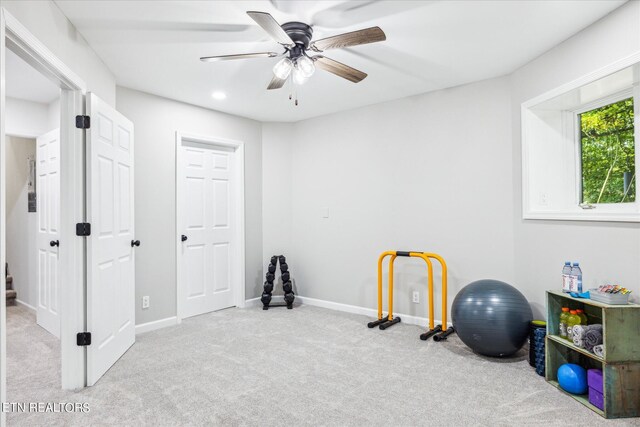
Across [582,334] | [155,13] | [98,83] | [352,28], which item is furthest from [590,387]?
[98,83]

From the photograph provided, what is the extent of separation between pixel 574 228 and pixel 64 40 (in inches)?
146

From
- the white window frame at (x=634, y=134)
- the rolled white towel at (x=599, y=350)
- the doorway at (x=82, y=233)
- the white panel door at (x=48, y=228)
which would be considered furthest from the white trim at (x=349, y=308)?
the doorway at (x=82, y=233)

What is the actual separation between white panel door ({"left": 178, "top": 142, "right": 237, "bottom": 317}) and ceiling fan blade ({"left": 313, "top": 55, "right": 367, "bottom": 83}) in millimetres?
2195

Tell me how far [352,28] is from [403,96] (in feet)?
5.39

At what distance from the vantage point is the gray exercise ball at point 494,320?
2.80 m

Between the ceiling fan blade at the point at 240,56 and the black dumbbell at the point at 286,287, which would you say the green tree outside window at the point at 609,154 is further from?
the black dumbbell at the point at 286,287

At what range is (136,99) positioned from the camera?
12.3ft

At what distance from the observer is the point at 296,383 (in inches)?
102

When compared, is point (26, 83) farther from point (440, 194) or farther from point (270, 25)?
point (440, 194)

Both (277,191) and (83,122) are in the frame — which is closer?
(83,122)

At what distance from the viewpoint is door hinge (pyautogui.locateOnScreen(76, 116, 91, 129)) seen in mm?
2562

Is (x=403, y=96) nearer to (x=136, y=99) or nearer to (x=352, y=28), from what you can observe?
(x=352, y=28)

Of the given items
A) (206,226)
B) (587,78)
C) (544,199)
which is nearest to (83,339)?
(206,226)

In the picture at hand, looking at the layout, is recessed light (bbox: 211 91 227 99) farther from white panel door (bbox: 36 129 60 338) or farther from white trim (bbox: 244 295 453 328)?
white trim (bbox: 244 295 453 328)
